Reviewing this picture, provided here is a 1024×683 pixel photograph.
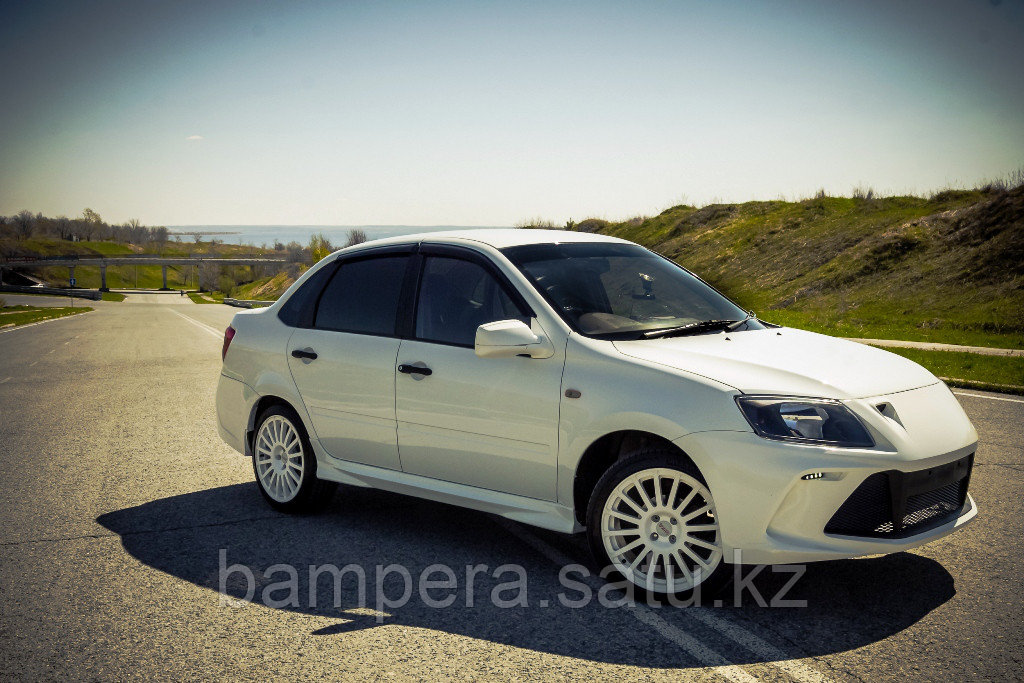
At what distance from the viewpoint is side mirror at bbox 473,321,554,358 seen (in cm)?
459

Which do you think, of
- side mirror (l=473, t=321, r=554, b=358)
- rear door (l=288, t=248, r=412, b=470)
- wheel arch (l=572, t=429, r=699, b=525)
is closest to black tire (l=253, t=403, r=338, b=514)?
rear door (l=288, t=248, r=412, b=470)

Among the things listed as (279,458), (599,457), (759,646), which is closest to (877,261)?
(279,458)

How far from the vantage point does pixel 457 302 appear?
17.5 feet

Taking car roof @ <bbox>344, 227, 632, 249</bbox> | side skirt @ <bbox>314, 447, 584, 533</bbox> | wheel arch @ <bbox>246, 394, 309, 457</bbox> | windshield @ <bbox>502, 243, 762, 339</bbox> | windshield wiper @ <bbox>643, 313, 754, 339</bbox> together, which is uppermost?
car roof @ <bbox>344, 227, 632, 249</bbox>

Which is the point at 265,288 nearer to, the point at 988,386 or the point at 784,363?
the point at 988,386

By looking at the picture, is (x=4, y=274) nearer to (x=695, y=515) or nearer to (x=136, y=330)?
(x=136, y=330)

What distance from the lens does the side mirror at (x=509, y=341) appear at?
4.59m

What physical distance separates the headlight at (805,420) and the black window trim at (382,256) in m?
2.35

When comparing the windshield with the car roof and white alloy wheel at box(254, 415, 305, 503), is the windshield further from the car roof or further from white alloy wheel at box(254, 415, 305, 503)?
white alloy wheel at box(254, 415, 305, 503)

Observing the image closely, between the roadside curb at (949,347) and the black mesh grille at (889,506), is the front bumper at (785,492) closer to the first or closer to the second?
the black mesh grille at (889,506)

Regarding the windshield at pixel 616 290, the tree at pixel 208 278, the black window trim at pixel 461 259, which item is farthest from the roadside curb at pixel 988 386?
the tree at pixel 208 278

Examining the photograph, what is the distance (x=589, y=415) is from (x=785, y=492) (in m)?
1.03

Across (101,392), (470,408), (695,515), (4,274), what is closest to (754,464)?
(695,515)

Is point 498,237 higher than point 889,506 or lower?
higher
